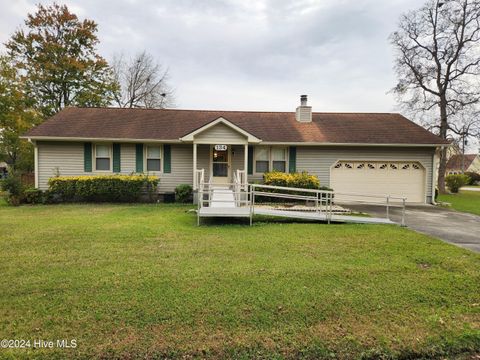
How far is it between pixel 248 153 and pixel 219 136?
215cm

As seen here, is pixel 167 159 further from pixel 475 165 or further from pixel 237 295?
pixel 475 165

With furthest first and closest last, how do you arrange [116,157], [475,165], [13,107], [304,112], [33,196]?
[475,165]
[13,107]
[304,112]
[116,157]
[33,196]

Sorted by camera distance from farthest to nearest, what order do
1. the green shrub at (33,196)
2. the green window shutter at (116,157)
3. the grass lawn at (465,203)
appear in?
the green window shutter at (116,157)
the grass lawn at (465,203)
the green shrub at (33,196)

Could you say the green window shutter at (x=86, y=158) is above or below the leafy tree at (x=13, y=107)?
below

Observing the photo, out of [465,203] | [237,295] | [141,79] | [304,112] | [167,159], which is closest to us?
[237,295]

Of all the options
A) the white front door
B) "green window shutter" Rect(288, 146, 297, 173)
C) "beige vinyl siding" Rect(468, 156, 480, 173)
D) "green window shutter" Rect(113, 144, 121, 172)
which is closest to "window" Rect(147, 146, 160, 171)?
"green window shutter" Rect(113, 144, 121, 172)

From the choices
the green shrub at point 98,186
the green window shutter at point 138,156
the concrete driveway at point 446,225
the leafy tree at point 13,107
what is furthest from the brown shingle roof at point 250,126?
the leafy tree at point 13,107

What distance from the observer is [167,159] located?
13.1 meters

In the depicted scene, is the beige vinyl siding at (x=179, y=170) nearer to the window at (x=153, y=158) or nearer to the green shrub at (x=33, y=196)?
the window at (x=153, y=158)

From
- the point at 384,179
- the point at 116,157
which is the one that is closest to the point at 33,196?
the point at 116,157

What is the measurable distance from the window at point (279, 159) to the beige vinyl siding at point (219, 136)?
8.29 ft

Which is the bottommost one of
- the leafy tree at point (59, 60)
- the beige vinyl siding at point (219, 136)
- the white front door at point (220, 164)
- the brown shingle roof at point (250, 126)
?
the white front door at point (220, 164)

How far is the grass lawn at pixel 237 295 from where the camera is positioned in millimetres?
2785

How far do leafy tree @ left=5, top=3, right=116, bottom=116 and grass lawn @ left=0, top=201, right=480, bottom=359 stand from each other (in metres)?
20.5
